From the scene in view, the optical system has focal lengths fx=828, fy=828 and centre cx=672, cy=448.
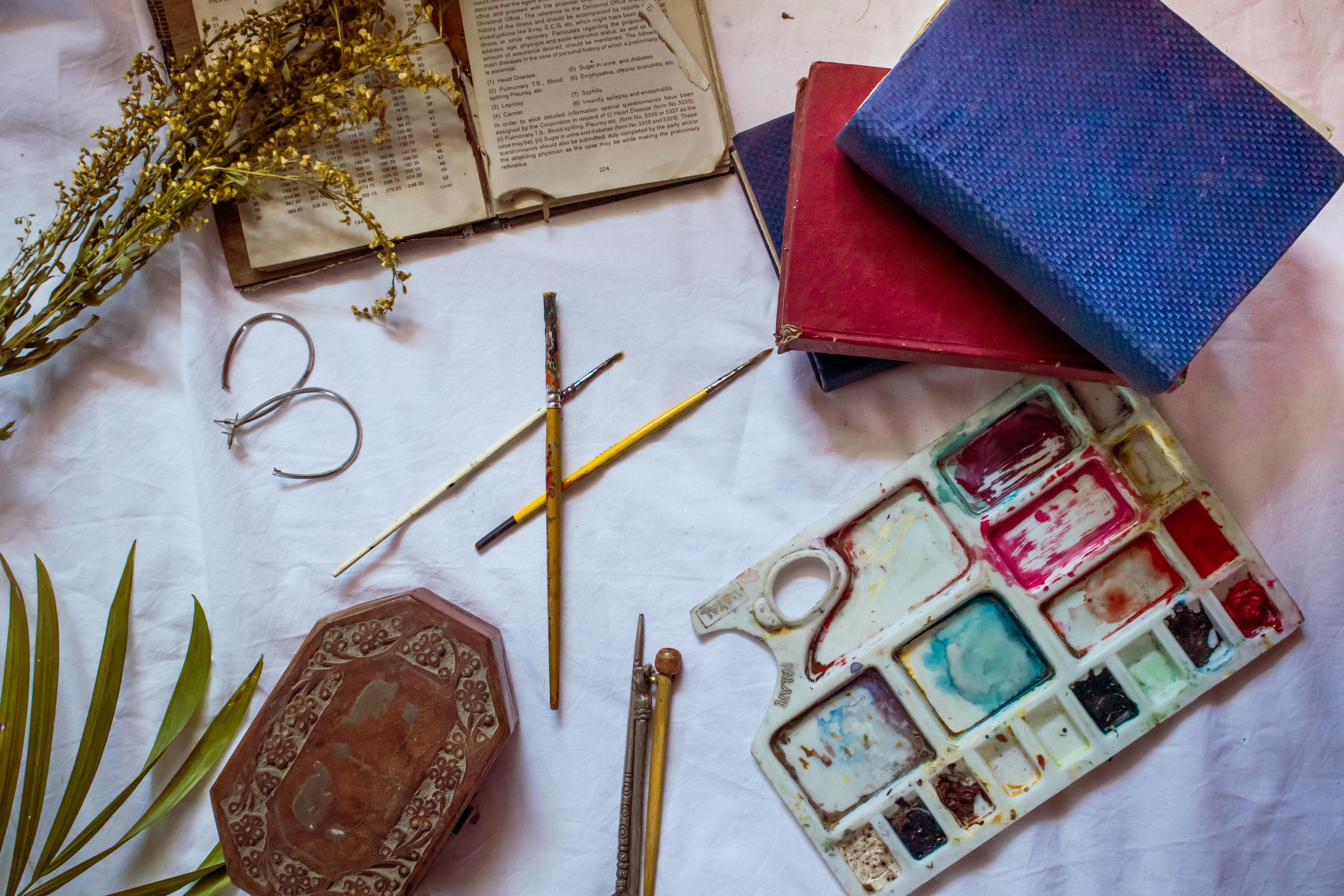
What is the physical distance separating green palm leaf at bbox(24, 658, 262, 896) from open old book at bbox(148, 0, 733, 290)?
0.61 metres

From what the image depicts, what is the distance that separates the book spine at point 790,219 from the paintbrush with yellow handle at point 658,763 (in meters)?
0.46

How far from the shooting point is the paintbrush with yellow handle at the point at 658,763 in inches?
45.6

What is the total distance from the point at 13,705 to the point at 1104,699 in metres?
1.45

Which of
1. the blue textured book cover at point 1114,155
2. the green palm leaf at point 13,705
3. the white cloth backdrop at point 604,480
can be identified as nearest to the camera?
the blue textured book cover at point 1114,155

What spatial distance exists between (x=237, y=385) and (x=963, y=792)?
120 centimetres

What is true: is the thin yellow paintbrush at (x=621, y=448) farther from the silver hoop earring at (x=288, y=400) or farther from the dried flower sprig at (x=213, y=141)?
the dried flower sprig at (x=213, y=141)

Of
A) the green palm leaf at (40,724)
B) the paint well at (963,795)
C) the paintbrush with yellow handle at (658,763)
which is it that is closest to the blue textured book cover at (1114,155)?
the paint well at (963,795)

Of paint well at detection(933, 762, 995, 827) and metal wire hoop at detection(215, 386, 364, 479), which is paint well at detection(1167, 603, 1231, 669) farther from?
metal wire hoop at detection(215, 386, 364, 479)

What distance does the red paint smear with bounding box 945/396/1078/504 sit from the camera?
1.16 m

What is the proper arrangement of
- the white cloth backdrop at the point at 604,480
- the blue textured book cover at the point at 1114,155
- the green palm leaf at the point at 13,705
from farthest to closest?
the white cloth backdrop at the point at 604,480 < the green palm leaf at the point at 13,705 < the blue textured book cover at the point at 1114,155

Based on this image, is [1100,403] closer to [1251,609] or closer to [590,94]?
[1251,609]

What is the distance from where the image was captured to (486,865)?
1183mm

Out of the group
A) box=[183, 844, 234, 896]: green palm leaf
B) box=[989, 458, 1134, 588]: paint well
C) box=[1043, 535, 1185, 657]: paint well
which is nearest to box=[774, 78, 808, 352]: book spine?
box=[989, 458, 1134, 588]: paint well

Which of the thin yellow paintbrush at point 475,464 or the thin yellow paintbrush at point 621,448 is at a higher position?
the thin yellow paintbrush at point 475,464
